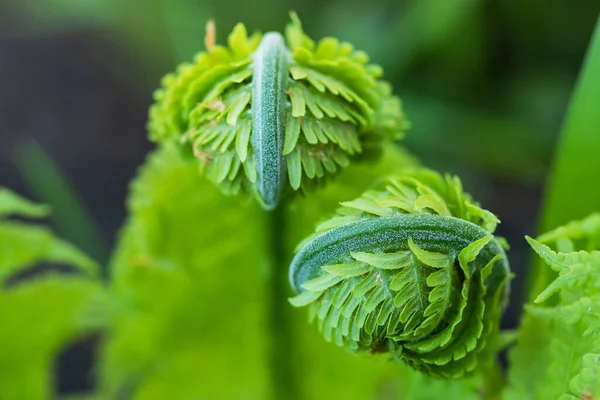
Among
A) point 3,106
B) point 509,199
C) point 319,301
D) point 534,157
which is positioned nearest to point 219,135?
point 319,301

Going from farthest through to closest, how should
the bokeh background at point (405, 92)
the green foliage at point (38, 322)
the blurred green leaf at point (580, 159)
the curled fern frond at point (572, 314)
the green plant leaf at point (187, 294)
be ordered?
the bokeh background at point (405, 92) → the green foliage at point (38, 322) → the green plant leaf at point (187, 294) → the blurred green leaf at point (580, 159) → the curled fern frond at point (572, 314)

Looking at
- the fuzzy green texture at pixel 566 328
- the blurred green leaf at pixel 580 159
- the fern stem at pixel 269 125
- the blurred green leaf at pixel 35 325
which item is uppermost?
the blurred green leaf at pixel 580 159

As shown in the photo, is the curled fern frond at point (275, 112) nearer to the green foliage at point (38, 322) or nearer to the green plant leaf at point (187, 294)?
the green plant leaf at point (187, 294)

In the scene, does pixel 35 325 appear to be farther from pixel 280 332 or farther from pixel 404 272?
pixel 404 272

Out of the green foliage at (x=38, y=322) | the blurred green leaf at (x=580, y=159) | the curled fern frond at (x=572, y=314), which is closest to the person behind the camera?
the curled fern frond at (x=572, y=314)

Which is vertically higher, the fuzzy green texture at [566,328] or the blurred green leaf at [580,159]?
the blurred green leaf at [580,159]

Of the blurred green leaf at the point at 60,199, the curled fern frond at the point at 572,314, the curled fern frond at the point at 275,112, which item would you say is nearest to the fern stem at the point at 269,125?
the curled fern frond at the point at 275,112

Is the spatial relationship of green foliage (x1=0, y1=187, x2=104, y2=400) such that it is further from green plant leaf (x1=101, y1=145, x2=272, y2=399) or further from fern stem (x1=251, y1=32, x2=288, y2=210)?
fern stem (x1=251, y1=32, x2=288, y2=210)

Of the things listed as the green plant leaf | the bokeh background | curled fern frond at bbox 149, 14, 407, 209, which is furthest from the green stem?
the bokeh background

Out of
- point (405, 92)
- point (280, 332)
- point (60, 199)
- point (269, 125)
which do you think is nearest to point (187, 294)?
point (280, 332)
